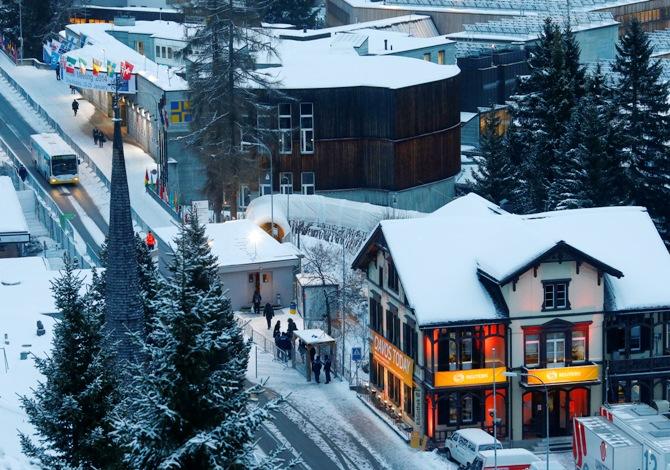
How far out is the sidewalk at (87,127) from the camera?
360ft

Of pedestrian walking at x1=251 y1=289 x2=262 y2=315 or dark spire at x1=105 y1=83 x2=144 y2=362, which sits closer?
dark spire at x1=105 y1=83 x2=144 y2=362

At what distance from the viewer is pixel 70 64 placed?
13425 centimetres

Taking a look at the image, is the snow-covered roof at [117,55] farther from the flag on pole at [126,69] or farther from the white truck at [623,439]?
the white truck at [623,439]

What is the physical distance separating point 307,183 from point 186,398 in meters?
73.8

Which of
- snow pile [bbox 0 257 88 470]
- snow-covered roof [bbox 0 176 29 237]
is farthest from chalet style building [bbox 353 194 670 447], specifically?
snow-covered roof [bbox 0 176 29 237]

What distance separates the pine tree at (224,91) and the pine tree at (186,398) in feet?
215

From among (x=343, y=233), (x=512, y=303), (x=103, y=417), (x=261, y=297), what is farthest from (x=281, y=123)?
(x=103, y=417)

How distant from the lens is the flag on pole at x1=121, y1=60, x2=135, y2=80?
124375 mm

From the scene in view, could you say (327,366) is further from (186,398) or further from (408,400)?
(186,398)

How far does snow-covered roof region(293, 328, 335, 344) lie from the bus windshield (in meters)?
41.8

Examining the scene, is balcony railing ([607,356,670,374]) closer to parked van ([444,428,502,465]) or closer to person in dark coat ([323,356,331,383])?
parked van ([444,428,502,465])

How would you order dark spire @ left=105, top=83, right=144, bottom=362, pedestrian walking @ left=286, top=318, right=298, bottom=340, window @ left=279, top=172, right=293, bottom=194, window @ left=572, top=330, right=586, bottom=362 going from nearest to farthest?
dark spire @ left=105, top=83, right=144, bottom=362 < window @ left=572, top=330, right=586, bottom=362 < pedestrian walking @ left=286, top=318, right=298, bottom=340 < window @ left=279, top=172, right=293, bottom=194

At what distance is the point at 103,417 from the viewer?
136 feet

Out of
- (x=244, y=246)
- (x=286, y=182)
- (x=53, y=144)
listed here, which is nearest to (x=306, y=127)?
(x=286, y=182)
